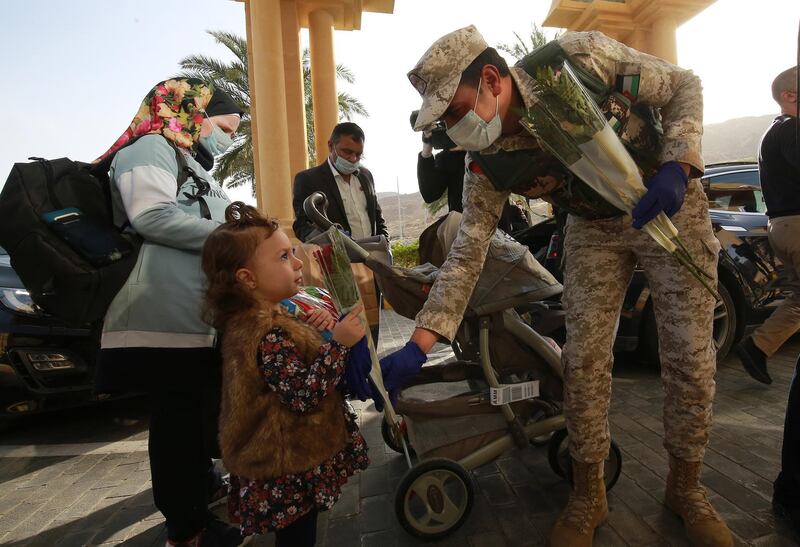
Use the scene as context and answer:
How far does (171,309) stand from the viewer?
1.74 m

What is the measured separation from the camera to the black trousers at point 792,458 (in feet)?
6.11

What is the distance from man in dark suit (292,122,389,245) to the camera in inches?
142

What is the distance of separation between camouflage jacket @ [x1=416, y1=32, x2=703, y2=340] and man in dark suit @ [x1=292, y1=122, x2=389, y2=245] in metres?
1.88

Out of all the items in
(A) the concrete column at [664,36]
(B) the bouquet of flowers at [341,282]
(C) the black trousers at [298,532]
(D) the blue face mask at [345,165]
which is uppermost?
(A) the concrete column at [664,36]

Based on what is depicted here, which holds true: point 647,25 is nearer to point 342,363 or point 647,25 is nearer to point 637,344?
point 637,344

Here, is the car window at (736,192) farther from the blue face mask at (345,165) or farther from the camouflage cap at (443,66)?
the camouflage cap at (443,66)

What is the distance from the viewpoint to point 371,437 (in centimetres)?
320

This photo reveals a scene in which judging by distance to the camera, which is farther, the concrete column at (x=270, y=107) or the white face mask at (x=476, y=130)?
the concrete column at (x=270, y=107)

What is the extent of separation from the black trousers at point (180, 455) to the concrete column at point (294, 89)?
8.87 metres

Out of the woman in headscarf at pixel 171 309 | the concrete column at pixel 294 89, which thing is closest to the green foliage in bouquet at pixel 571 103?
the woman in headscarf at pixel 171 309

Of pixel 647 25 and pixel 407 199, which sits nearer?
pixel 647 25

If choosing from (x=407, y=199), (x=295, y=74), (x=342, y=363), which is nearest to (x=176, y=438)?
(x=342, y=363)

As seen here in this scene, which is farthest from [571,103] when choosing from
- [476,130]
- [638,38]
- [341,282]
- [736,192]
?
[638,38]

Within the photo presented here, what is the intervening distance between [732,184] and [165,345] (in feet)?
17.1
